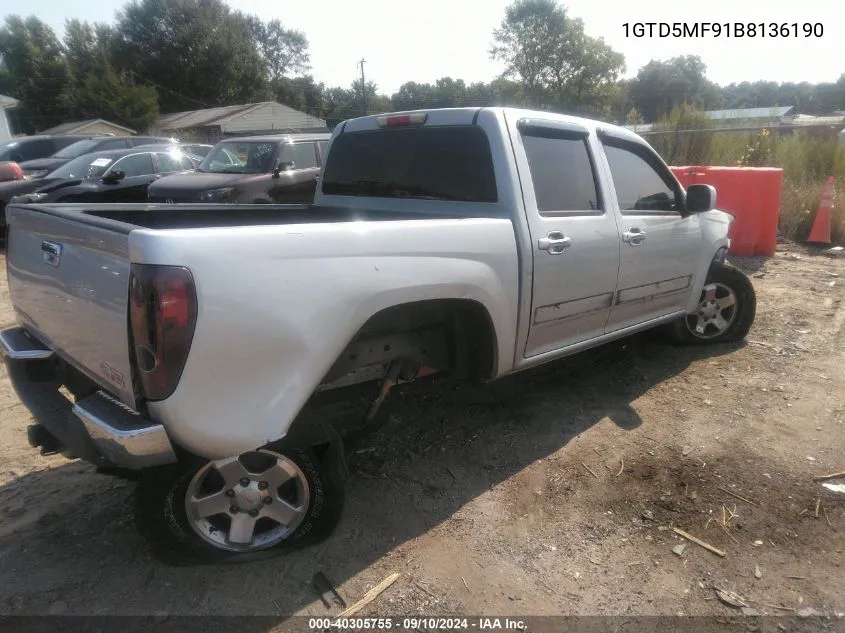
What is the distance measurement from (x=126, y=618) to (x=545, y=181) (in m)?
2.89

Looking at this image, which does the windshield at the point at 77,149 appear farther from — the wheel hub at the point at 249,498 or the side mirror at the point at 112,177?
the wheel hub at the point at 249,498

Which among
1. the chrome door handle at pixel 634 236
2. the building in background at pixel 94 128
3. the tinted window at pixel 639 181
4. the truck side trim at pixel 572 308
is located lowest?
the truck side trim at pixel 572 308

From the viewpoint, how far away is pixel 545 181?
345 centimetres

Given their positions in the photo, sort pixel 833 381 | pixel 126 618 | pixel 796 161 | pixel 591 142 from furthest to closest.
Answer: pixel 796 161
pixel 833 381
pixel 591 142
pixel 126 618

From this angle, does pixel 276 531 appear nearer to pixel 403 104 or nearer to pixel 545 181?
pixel 545 181

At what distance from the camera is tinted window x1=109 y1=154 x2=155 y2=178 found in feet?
34.7

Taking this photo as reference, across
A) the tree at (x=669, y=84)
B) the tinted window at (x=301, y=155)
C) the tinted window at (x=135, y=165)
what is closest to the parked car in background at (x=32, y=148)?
the tinted window at (x=135, y=165)

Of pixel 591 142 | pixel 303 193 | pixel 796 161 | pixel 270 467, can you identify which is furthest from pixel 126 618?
pixel 796 161

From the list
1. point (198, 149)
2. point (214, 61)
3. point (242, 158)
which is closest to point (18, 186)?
point (198, 149)

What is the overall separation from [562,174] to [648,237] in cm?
84

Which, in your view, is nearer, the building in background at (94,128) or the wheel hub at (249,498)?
the wheel hub at (249,498)

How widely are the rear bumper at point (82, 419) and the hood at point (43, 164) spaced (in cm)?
1221

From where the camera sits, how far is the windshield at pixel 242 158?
9008mm

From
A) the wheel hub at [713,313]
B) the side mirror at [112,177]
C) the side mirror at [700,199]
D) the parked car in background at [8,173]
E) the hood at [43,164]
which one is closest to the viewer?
the side mirror at [700,199]
